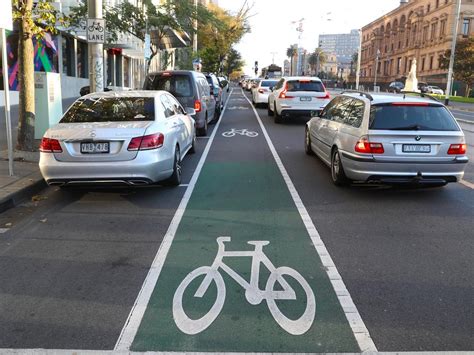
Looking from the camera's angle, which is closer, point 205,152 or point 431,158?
A: point 431,158

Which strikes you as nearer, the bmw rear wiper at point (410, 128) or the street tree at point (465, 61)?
the bmw rear wiper at point (410, 128)

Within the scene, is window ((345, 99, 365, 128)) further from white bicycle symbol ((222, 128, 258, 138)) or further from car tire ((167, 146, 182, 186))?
white bicycle symbol ((222, 128, 258, 138))

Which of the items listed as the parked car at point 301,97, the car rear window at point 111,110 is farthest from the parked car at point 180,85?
the parked car at point 301,97

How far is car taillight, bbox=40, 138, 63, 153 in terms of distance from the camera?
22.0ft

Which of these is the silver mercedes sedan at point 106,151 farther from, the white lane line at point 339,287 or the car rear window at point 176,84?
the car rear window at point 176,84

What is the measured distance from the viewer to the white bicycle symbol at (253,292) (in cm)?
360

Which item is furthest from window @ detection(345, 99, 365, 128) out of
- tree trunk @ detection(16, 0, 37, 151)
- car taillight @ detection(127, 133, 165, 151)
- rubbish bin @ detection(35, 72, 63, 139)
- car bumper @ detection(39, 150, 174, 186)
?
rubbish bin @ detection(35, 72, 63, 139)

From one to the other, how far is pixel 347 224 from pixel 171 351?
11.3ft

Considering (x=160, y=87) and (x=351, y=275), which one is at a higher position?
(x=160, y=87)

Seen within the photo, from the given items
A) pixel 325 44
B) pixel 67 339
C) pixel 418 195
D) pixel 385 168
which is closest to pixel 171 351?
A: pixel 67 339

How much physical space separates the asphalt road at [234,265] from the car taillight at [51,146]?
0.81 metres

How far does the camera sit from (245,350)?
128 inches

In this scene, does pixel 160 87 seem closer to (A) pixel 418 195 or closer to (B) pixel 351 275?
(A) pixel 418 195

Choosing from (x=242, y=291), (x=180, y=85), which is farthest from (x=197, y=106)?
(x=242, y=291)
